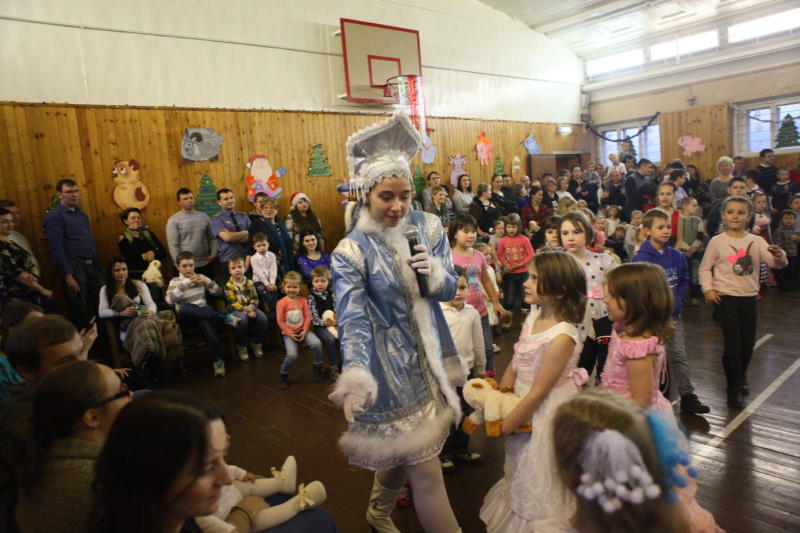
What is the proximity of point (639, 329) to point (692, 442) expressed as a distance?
54.4 inches

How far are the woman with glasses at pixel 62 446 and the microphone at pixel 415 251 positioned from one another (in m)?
1.02

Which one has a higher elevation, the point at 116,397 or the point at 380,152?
the point at 380,152

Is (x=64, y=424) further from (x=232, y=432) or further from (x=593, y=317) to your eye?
(x=593, y=317)

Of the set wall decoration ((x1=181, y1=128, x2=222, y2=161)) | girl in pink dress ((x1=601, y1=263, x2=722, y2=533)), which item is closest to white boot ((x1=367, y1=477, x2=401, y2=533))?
girl in pink dress ((x1=601, y1=263, x2=722, y2=533))

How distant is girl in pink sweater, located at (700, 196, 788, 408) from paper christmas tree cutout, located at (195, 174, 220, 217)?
5.82 metres

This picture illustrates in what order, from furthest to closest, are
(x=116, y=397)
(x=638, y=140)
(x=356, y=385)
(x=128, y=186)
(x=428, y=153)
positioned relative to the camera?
(x=638, y=140)
(x=428, y=153)
(x=128, y=186)
(x=356, y=385)
(x=116, y=397)

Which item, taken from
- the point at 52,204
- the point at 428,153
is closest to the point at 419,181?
the point at 428,153

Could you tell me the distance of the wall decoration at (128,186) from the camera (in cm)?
625

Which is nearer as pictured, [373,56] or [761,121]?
[373,56]

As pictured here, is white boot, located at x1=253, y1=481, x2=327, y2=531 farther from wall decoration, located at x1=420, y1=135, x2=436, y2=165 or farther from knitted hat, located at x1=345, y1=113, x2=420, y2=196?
wall decoration, located at x1=420, y1=135, x2=436, y2=165

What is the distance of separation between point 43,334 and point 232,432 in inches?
69.8

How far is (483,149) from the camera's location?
10.4m

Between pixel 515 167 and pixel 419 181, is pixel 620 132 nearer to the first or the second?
pixel 515 167

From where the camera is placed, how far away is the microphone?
1882mm
